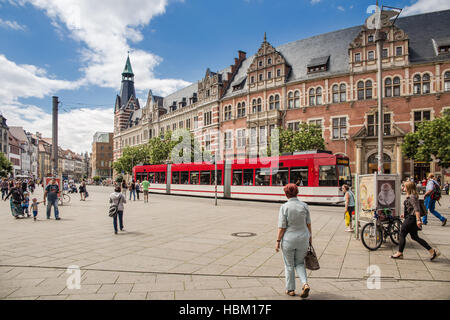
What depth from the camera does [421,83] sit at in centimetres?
3088

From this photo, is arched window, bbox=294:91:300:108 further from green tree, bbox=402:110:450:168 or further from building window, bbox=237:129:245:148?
green tree, bbox=402:110:450:168

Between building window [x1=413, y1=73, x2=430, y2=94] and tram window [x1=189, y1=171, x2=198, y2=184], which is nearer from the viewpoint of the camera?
tram window [x1=189, y1=171, x2=198, y2=184]

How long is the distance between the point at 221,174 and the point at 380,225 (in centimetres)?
1763

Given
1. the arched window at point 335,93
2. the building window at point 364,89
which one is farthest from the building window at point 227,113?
the building window at point 364,89

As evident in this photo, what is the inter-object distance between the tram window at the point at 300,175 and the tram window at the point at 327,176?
864 mm

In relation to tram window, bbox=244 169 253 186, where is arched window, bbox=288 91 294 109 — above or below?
above

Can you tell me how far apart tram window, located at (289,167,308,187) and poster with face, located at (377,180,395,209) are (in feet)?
35.4

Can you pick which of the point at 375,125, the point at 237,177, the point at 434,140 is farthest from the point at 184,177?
the point at 434,140

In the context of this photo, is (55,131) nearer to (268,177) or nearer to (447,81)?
(268,177)

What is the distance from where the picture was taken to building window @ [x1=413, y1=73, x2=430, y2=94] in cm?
3070

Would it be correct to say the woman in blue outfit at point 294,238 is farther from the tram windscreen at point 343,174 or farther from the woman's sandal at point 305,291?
the tram windscreen at point 343,174

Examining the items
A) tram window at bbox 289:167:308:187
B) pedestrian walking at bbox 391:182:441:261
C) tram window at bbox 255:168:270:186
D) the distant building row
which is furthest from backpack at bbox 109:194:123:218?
the distant building row

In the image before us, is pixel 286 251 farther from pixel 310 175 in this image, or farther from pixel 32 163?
pixel 32 163

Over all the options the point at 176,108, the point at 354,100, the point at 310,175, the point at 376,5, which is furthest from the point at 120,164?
the point at 376,5
